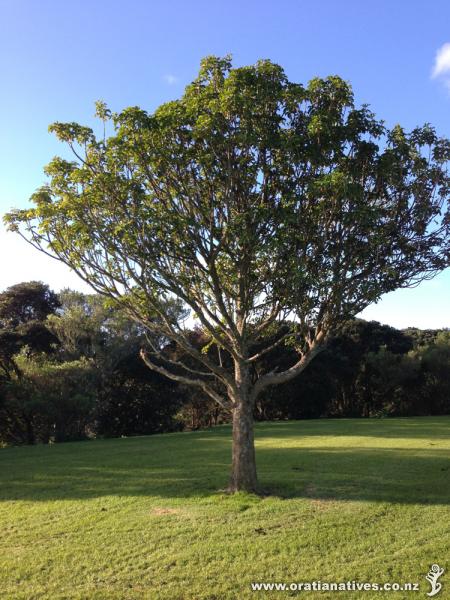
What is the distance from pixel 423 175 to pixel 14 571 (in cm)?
824

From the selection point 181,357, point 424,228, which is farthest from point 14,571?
point 181,357

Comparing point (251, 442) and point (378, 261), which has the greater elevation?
point (378, 261)

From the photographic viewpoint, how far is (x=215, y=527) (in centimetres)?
683

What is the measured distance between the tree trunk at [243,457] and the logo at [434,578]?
12.2 ft

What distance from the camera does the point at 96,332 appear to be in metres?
24.4

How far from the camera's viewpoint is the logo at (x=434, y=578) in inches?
187

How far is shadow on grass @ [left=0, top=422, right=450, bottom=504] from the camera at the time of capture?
8898mm

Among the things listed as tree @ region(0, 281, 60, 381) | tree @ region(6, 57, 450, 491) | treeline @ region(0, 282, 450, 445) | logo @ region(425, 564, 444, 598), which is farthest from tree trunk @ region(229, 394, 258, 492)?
tree @ region(0, 281, 60, 381)

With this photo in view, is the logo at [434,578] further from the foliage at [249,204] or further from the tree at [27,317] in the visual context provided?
the tree at [27,317]

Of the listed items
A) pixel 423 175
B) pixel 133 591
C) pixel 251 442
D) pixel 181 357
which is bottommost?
pixel 133 591

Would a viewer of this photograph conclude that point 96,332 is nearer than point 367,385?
Yes

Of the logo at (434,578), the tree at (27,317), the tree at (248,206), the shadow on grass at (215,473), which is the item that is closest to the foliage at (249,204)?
the tree at (248,206)

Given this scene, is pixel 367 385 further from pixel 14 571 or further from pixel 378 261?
pixel 14 571

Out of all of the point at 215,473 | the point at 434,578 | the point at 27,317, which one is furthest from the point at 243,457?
the point at 27,317
